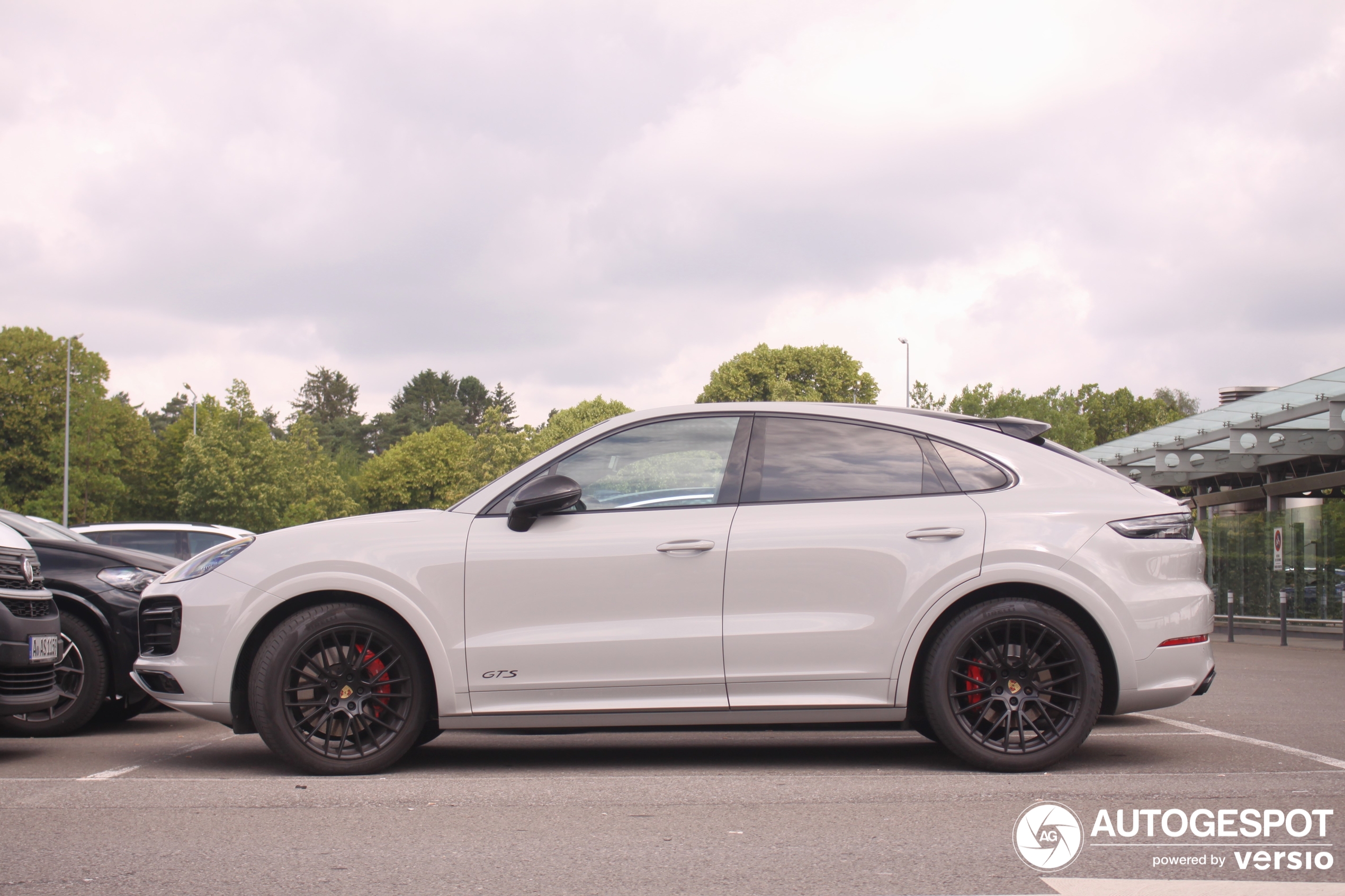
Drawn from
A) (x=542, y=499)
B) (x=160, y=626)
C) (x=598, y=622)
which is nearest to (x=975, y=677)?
(x=598, y=622)

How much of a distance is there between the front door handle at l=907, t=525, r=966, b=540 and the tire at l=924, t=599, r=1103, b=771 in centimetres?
35

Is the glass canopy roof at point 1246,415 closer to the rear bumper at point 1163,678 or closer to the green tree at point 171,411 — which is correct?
the rear bumper at point 1163,678

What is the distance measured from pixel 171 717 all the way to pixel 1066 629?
6460mm

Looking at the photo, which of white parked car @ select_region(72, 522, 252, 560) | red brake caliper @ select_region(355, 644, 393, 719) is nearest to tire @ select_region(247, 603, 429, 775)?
red brake caliper @ select_region(355, 644, 393, 719)

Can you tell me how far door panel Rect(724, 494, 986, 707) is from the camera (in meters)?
5.43

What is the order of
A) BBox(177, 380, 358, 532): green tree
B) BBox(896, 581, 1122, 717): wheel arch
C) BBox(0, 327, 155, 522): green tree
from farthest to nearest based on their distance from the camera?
1. BBox(0, 327, 155, 522): green tree
2. BBox(177, 380, 358, 532): green tree
3. BBox(896, 581, 1122, 717): wheel arch

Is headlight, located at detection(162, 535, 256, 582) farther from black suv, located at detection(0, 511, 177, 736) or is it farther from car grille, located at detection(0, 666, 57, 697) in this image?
black suv, located at detection(0, 511, 177, 736)

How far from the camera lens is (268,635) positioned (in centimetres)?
566

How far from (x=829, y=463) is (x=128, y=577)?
469cm

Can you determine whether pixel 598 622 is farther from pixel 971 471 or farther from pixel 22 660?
pixel 22 660

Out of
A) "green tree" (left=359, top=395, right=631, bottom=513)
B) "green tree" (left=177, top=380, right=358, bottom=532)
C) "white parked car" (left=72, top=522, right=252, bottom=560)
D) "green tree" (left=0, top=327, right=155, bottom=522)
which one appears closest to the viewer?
"white parked car" (left=72, top=522, right=252, bottom=560)

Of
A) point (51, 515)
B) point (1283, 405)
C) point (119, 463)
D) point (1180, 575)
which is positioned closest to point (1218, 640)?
point (1283, 405)

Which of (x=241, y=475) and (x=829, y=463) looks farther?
(x=241, y=475)

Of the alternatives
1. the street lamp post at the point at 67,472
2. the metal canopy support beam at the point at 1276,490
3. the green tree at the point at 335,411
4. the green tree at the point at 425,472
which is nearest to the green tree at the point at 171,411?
the green tree at the point at 335,411
